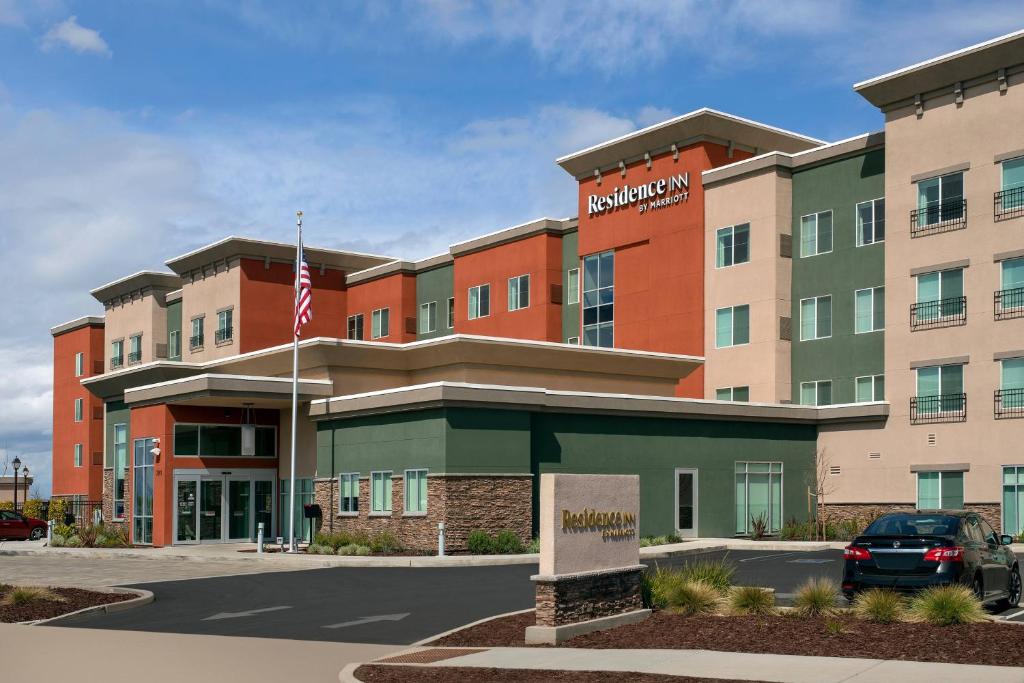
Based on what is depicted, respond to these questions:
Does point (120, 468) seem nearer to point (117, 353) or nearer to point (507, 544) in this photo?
point (507, 544)

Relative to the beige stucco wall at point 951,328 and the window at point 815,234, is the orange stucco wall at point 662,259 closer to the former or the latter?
the window at point 815,234

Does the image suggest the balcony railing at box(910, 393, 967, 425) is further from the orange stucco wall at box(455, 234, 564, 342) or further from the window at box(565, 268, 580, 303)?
the orange stucco wall at box(455, 234, 564, 342)

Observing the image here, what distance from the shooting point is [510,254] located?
Result: 6100 centimetres

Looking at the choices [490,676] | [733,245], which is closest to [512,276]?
[733,245]

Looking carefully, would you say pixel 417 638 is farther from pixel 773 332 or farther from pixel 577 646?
pixel 773 332

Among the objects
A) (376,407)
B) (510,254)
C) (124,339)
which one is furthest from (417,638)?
(124,339)

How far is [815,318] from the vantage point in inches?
1900

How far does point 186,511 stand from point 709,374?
835 inches

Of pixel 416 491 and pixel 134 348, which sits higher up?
pixel 134 348

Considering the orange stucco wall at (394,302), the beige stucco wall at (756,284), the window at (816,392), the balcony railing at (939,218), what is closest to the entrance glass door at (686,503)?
the beige stucco wall at (756,284)

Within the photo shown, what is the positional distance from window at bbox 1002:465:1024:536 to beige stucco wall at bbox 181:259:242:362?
39815 millimetres

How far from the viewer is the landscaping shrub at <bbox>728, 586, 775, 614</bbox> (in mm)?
18031

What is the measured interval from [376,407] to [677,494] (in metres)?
10.7

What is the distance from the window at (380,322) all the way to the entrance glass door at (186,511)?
2556cm
